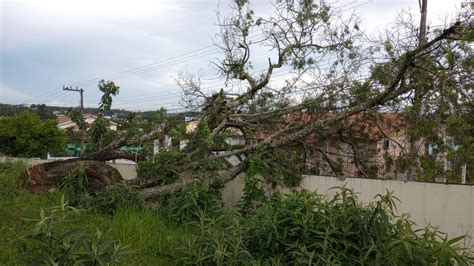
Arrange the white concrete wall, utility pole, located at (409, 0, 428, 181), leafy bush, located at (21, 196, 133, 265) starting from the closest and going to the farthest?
leafy bush, located at (21, 196, 133, 265) → the white concrete wall → utility pole, located at (409, 0, 428, 181)

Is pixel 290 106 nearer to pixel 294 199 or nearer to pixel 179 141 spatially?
pixel 179 141

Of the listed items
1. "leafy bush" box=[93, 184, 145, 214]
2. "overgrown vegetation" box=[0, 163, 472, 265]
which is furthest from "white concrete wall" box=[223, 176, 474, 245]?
"leafy bush" box=[93, 184, 145, 214]

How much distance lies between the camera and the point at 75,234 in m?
3.65

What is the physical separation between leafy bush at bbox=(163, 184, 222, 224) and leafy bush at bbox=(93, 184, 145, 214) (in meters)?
0.48

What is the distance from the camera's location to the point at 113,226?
20.7 feet

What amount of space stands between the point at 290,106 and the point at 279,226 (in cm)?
656

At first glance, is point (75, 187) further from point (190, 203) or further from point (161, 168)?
point (190, 203)

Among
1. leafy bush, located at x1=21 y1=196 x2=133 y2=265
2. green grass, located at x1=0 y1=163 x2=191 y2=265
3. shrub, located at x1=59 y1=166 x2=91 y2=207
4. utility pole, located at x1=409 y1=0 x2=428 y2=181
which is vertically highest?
utility pole, located at x1=409 y1=0 x2=428 y2=181

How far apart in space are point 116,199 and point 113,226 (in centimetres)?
133

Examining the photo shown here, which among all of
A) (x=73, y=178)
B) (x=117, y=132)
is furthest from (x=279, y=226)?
(x=117, y=132)

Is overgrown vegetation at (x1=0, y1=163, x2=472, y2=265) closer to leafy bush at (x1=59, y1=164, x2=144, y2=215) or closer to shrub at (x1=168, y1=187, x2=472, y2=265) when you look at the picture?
shrub at (x1=168, y1=187, x2=472, y2=265)

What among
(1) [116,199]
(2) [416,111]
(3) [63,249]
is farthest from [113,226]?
(2) [416,111]

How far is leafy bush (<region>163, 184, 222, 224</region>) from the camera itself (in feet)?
24.4

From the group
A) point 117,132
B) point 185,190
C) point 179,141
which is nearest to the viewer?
point 185,190
